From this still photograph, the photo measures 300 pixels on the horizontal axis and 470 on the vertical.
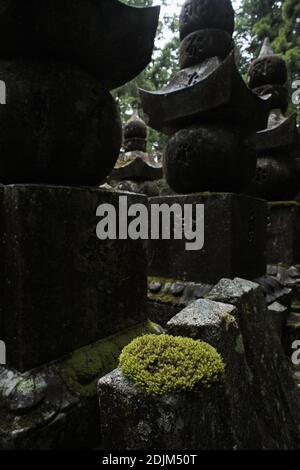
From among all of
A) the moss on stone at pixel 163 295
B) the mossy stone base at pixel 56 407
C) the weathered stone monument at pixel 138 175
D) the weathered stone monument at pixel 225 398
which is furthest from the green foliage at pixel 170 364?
the weathered stone monument at pixel 138 175

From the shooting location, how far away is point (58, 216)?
6.28 ft

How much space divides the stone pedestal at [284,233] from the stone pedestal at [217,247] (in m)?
1.32

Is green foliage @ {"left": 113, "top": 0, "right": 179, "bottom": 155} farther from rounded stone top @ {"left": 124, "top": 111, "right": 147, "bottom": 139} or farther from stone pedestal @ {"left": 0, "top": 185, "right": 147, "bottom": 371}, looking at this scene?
stone pedestal @ {"left": 0, "top": 185, "right": 147, "bottom": 371}

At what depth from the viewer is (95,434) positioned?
1.84 meters

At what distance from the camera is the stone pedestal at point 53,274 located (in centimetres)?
176

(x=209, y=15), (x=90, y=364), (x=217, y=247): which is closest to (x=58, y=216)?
(x=90, y=364)

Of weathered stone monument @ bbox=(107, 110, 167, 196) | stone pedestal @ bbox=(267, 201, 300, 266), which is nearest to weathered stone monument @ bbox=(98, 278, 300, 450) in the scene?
stone pedestal @ bbox=(267, 201, 300, 266)

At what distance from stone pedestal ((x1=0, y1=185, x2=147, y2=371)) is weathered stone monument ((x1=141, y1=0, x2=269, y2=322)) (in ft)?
5.36

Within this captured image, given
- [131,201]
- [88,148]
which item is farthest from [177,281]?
[88,148]

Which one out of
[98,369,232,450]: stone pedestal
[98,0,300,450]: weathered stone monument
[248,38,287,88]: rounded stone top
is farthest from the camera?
[248,38,287,88]: rounded stone top

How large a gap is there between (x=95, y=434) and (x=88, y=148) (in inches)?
66.0

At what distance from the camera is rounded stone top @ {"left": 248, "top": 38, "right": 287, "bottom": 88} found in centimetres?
614

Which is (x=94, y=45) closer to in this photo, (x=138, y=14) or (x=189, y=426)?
(x=138, y=14)

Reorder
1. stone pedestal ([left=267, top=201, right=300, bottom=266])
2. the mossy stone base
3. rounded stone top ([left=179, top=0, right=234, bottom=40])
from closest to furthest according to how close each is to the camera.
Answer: the mossy stone base < rounded stone top ([left=179, top=0, right=234, bottom=40]) < stone pedestal ([left=267, top=201, right=300, bottom=266])
